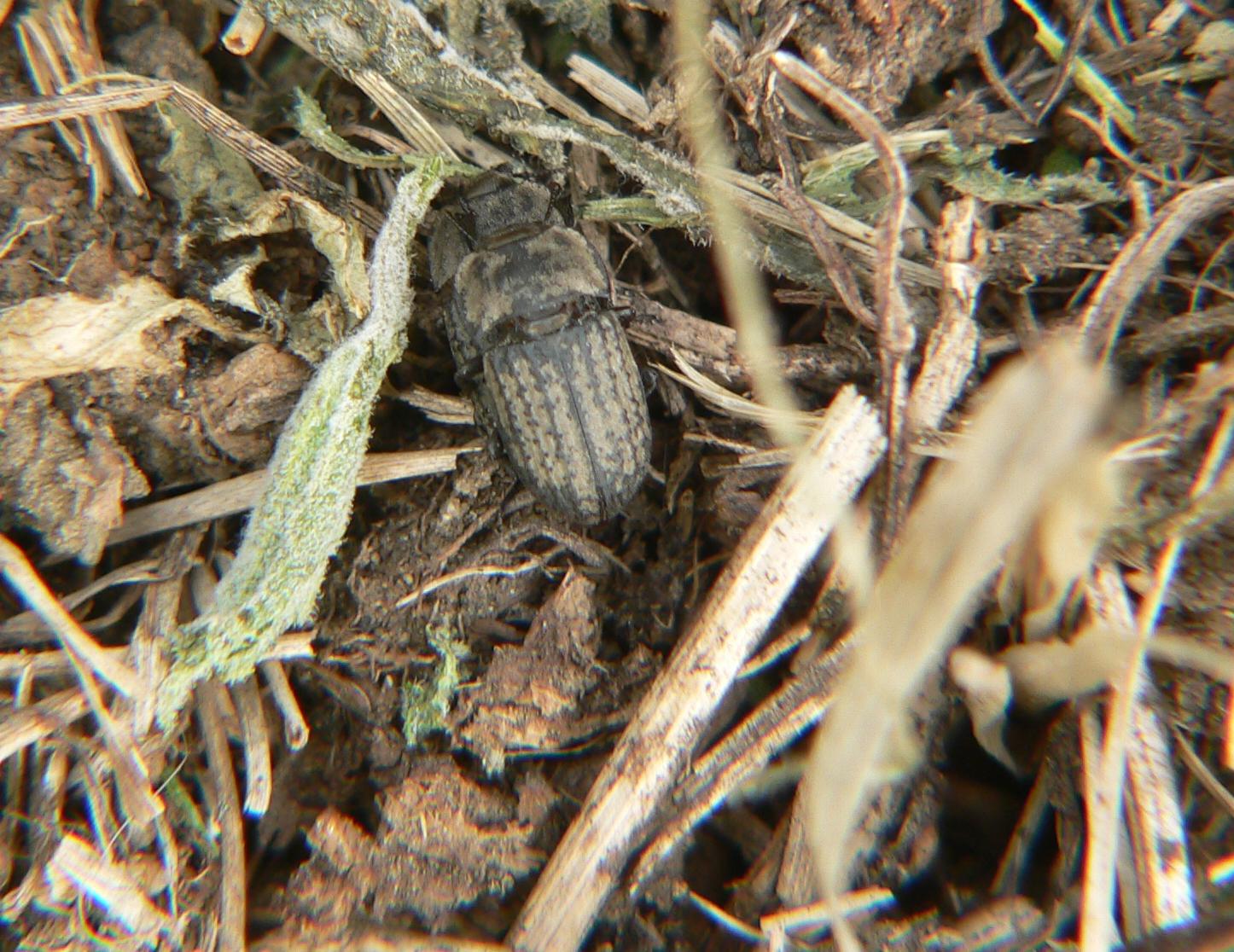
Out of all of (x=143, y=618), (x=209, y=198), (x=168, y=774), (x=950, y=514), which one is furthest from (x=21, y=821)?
(x=950, y=514)

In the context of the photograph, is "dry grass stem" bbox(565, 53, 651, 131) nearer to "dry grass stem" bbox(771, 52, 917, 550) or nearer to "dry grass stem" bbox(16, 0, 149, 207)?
"dry grass stem" bbox(771, 52, 917, 550)

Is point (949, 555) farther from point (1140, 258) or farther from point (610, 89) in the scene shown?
point (610, 89)

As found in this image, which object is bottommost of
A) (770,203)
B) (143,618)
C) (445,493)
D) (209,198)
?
(143,618)

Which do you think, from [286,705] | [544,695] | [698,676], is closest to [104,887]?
[286,705]

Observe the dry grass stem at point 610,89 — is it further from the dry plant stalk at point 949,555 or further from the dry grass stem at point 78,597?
the dry grass stem at point 78,597

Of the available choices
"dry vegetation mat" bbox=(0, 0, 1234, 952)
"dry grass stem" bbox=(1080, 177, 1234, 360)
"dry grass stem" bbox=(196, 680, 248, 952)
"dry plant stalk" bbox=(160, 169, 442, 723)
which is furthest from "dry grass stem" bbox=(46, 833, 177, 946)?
"dry grass stem" bbox=(1080, 177, 1234, 360)

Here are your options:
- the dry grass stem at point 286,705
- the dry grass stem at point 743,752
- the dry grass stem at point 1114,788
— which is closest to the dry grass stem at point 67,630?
the dry grass stem at point 286,705

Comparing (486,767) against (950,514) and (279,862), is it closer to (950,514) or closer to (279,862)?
(279,862)
